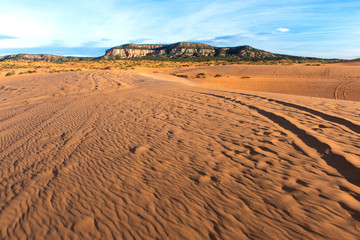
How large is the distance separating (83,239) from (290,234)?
2.38 metres

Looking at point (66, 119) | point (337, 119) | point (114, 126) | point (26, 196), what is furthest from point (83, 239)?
point (337, 119)

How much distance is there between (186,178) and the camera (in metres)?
3.48

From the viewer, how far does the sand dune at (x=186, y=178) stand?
2.53 metres

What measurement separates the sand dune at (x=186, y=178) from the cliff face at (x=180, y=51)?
99.1 m

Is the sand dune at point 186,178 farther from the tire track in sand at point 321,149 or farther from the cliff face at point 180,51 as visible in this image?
the cliff face at point 180,51

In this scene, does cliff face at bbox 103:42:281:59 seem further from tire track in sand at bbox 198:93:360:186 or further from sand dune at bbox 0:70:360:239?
sand dune at bbox 0:70:360:239

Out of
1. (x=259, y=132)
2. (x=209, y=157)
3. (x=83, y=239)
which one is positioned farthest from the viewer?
(x=259, y=132)

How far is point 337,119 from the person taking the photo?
238 inches

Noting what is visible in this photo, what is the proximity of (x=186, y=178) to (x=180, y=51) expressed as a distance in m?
114

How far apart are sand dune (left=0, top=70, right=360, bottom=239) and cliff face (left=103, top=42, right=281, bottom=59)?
99.1 meters

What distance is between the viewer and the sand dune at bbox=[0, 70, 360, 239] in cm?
253

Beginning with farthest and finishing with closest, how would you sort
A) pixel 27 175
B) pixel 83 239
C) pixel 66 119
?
pixel 66 119
pixel 27 175
pixel 83 239

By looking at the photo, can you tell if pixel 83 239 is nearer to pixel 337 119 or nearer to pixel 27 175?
pixel 27 175

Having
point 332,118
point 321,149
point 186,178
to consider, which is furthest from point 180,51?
point 186,178
